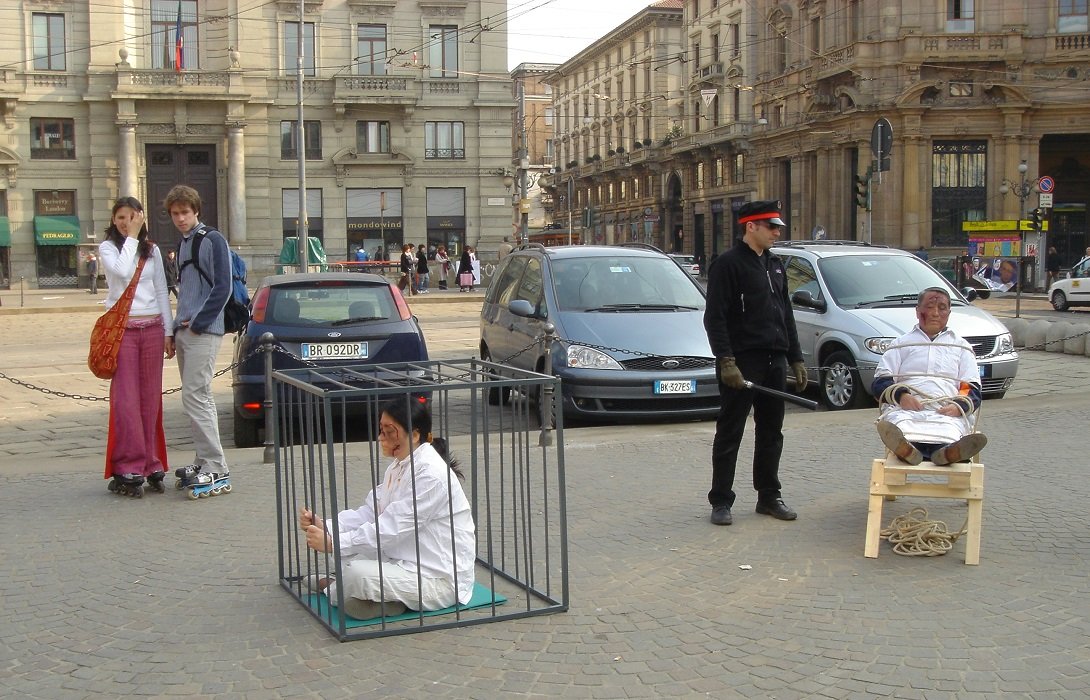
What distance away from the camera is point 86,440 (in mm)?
10477

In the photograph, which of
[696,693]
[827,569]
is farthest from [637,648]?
[827,569]

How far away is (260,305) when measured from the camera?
10133mm

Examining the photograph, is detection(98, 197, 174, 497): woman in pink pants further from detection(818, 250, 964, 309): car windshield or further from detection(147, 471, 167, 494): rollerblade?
detection(818, 250, 964, 309): car windshield

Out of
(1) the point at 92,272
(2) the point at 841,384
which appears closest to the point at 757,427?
(2) the point at 841,384

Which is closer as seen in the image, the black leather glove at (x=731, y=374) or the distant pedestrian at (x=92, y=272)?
the black leather glove at (x=731, y=374)

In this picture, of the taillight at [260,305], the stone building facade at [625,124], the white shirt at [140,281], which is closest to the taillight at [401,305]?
the taillight at [260,305]

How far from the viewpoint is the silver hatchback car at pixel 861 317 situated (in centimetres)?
1170

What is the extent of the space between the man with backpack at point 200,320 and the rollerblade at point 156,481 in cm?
20

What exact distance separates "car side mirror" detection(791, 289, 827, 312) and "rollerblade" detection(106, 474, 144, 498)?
24.6 ft

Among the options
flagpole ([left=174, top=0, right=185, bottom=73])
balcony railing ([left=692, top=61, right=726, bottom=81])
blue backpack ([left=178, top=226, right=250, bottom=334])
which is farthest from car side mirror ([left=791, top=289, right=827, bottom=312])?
balcony railing ([left=692, top=61, right=726, bottom=81])

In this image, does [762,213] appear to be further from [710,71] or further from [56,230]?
[710,71]

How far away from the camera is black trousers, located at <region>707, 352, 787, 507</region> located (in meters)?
6.70

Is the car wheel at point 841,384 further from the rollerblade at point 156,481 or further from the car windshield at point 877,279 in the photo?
the rollerblade at point 156,481

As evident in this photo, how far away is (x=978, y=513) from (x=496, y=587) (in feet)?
8.12
